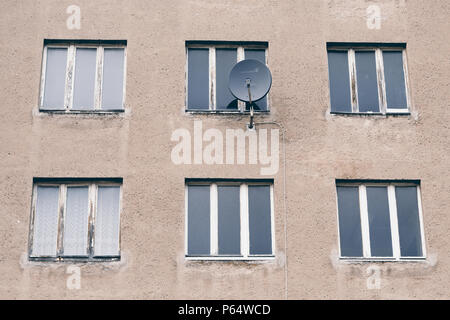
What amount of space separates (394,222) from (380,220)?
11.0 inches

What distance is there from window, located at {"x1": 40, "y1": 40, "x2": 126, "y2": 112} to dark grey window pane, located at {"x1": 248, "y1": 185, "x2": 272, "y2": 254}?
3.38 m

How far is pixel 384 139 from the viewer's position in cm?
1723

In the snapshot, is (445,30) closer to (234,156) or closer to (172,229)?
(234,156)

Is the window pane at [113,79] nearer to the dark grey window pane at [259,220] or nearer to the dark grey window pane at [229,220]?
the dark grey window pane at [229,220]

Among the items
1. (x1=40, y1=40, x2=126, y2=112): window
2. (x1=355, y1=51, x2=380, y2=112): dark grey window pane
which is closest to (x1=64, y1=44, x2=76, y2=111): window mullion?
(x1=40, y1=40, x2=126, y2=112): window

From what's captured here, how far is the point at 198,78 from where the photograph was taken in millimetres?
17891

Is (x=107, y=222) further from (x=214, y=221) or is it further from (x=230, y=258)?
(x=230, y=258)

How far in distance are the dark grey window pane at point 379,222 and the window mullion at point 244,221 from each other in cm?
248

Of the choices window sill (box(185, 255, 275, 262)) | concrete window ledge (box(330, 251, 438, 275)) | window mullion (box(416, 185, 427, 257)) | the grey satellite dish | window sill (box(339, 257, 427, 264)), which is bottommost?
concrete window ledge (box(330, 251, 438, 275))

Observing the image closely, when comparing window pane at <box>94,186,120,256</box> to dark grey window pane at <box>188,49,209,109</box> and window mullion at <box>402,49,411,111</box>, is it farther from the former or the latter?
window mullion at <box>402,49,411,111</box>

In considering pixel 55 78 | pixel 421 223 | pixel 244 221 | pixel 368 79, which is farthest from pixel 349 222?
pixel 55 78

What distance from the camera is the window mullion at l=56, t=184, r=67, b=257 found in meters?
16.4

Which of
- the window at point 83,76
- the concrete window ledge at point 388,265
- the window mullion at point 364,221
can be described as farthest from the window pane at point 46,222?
the window mullion at point 364,221
